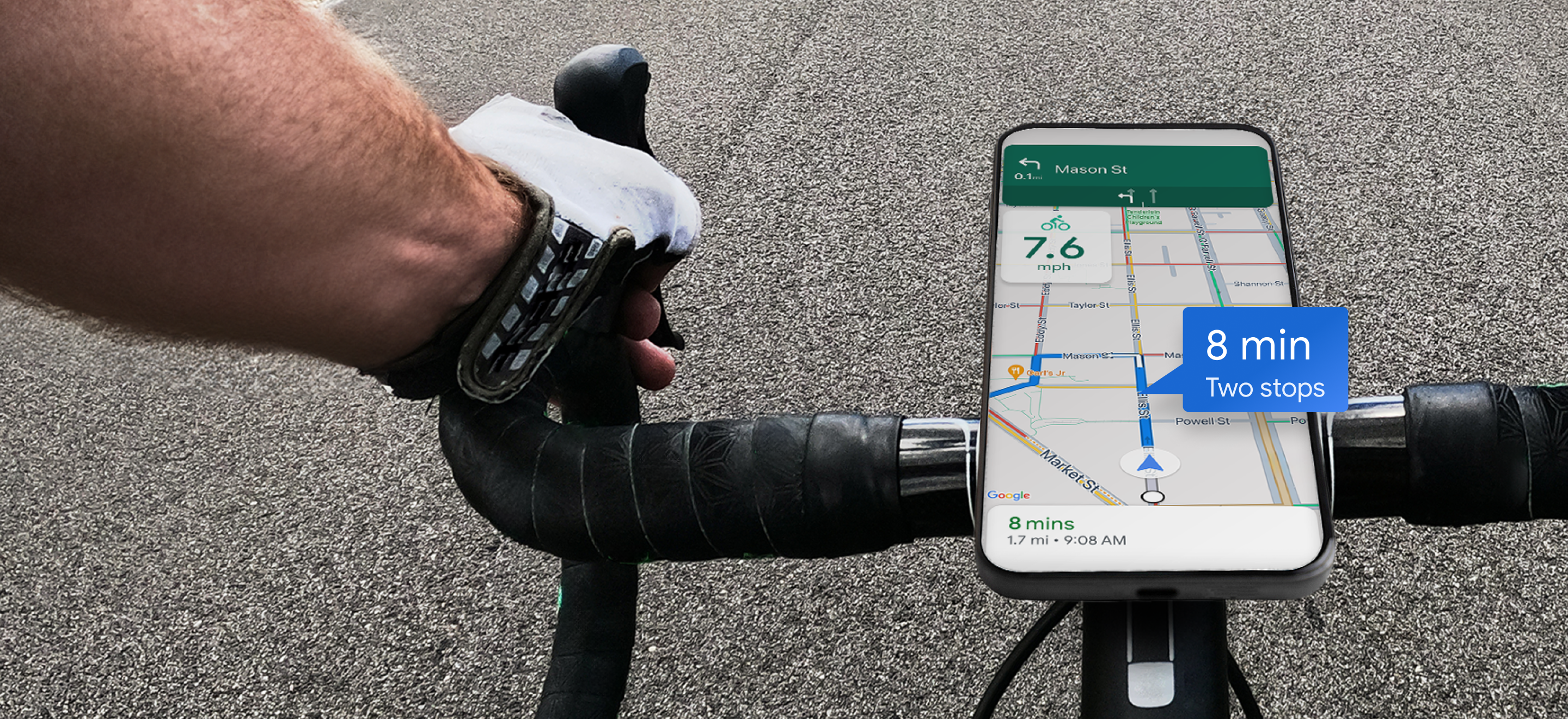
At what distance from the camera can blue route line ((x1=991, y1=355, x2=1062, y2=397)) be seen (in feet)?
1.04

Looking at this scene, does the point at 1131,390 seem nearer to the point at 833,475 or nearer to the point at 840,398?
the point at 833,475

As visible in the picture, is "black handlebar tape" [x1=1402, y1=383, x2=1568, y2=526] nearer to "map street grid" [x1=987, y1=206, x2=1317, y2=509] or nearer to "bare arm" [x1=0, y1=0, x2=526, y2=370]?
"map street grid" [x1=987, y1=206, x2=1317, y2=509]

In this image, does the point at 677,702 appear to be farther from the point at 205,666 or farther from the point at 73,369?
the point at 73,369

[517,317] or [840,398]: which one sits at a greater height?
[517,317]

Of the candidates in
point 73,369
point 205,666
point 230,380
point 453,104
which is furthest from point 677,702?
point 453,104

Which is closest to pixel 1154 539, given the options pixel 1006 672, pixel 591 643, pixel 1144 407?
pixel 1144 407

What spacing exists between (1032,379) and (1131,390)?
3 cm

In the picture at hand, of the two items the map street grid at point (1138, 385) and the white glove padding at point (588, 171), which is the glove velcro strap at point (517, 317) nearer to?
the white glove padding at point (588, 171)

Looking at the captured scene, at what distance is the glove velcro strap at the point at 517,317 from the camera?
306 mm

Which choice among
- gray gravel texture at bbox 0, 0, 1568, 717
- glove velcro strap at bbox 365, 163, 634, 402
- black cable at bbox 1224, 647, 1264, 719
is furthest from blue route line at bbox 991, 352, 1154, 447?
gray gravel texture at bbox 0, 0, 1568, 717

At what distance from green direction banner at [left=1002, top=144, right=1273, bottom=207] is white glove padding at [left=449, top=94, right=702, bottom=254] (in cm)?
13

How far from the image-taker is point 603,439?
1.08 ft

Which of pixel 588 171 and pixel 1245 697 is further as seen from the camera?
pixel 1245 697

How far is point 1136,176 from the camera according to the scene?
363 mm
